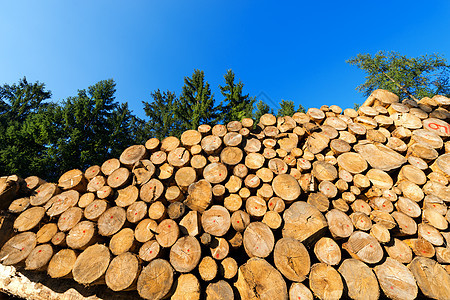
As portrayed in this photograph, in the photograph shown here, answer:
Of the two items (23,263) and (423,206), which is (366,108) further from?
(23,263)

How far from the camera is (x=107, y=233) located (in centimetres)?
259

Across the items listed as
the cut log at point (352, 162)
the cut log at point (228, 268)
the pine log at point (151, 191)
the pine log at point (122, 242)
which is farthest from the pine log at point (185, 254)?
the cut log at point (352, 162)

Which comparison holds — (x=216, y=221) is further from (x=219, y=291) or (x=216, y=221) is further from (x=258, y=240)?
(x=219, y=291)

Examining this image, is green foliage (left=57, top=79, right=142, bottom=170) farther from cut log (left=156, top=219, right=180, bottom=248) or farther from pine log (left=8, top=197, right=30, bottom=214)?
cut log (left=156, top=219, right=180, bottom=248)

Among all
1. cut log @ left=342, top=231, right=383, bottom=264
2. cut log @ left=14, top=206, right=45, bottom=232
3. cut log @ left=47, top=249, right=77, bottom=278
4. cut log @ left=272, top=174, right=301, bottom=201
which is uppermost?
cut log @ left=272, top=174, right=301, bottom=201

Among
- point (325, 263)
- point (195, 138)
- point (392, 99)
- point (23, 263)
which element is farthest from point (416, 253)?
point (23, 263)

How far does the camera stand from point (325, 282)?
212 centimetres

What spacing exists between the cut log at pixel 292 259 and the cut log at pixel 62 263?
283 centimetres

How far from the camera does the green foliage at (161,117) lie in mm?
11398

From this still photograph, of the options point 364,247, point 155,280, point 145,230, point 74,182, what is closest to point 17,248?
point 74,182

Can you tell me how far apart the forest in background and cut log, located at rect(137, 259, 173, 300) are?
864 centimetres

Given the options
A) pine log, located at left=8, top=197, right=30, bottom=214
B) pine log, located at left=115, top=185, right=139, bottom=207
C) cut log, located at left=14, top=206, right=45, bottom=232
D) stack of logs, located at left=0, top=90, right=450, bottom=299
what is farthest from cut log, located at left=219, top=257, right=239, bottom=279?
pine log, located at left=8, top=197, right=30, bottom=214

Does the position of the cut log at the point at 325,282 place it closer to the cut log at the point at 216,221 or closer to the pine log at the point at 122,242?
the cut log at the point at 216,221

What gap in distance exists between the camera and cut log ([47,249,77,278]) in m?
2.31
